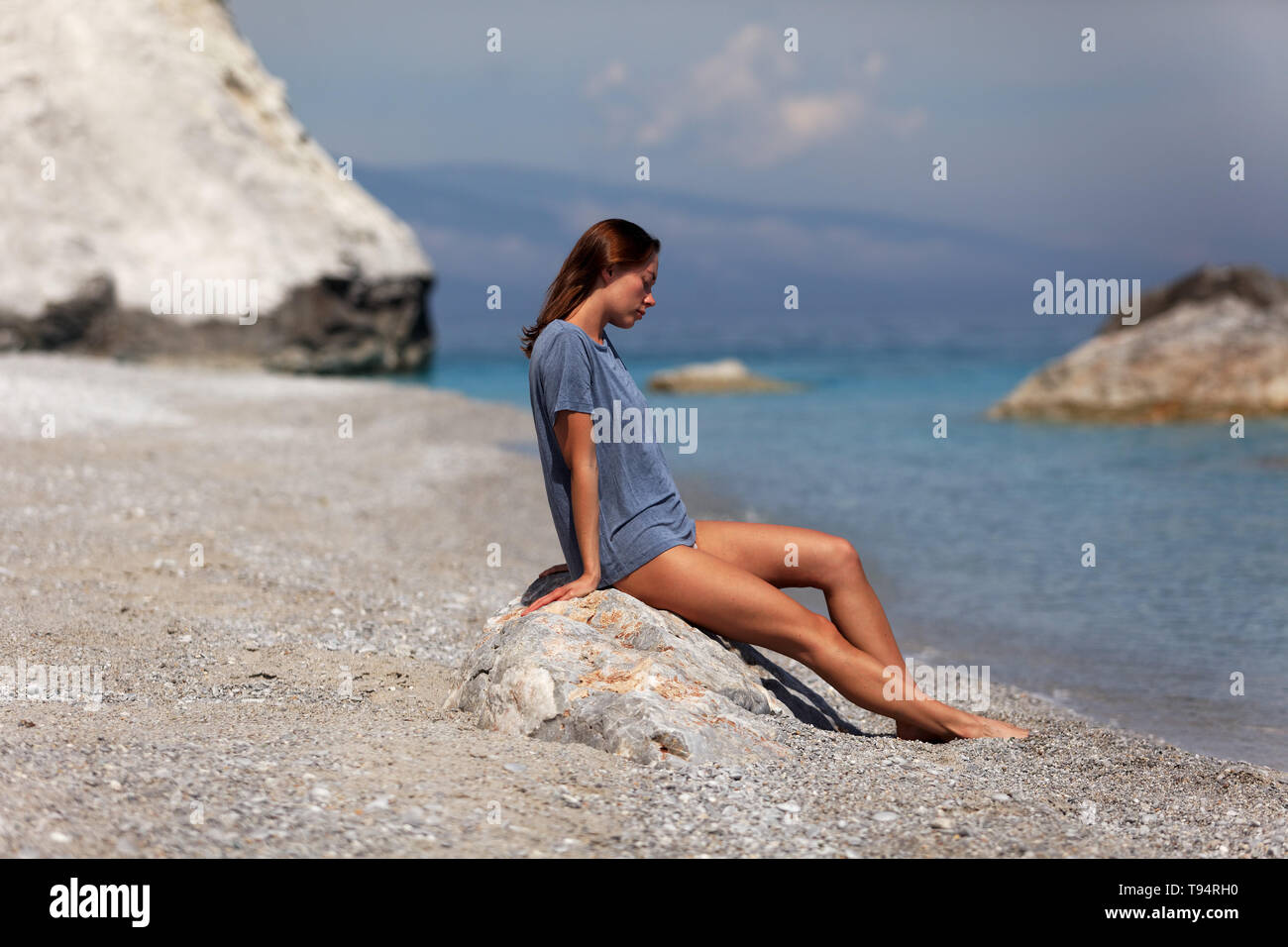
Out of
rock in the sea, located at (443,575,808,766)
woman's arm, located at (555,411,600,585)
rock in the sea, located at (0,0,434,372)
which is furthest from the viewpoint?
rock in the sea, located at (0,0,434,372)

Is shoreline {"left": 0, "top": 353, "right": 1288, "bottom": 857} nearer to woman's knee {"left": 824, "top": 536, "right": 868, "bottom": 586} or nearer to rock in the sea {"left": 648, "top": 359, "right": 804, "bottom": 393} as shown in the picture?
woman's knee {"left": 824, "top": 536, "right": 868, "bottom": 586}

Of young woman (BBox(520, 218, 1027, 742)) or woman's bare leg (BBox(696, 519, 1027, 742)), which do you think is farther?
woman's bare leg (BBox(696, 519, 1027, 742))

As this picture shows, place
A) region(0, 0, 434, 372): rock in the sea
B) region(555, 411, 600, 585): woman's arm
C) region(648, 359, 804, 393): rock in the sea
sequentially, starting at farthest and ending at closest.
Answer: region(648, 359, 804, 393): rock in the sea, region(0, 0, 434, 372): rock in the sea, region(555, 411, 600, 585): woman's arm

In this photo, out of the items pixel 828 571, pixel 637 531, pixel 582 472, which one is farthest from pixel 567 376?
pixel 828 571

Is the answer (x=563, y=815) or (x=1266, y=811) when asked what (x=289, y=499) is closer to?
(x=563, y=815)

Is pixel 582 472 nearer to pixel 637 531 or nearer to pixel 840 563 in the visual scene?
pixel 637 531

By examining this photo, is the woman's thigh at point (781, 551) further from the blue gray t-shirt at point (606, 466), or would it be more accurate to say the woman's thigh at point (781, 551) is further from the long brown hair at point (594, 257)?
the long brown hair at point (594, 257)

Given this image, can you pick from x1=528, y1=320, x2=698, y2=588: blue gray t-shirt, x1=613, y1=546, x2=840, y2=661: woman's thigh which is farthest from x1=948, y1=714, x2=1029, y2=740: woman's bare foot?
x1=528, y1=320, x2=698, y2=588: blue gray t-shirt

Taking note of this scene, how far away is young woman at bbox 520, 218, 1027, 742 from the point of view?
15.7ft

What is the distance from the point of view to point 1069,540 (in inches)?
490

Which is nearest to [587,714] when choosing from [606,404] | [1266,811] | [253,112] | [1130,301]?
[606,404]

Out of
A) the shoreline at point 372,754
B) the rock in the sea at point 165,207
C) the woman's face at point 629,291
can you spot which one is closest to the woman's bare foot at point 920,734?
the shoreline at point 372,754

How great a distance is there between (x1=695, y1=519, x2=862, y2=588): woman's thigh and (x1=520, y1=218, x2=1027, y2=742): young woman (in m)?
0.01

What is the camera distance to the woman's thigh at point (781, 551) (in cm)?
505
